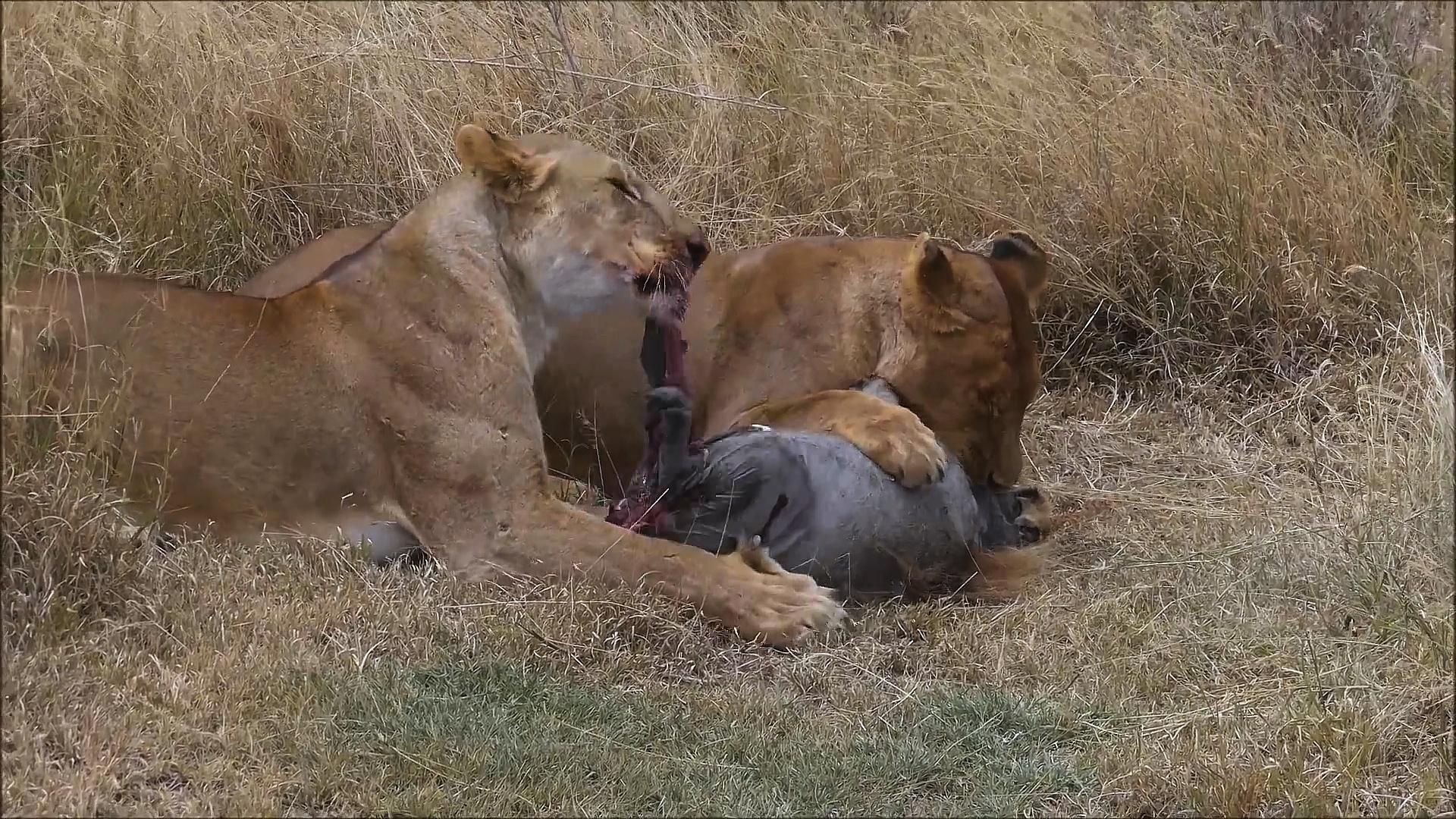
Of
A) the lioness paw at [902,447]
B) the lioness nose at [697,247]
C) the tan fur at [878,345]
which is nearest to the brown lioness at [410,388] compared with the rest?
the lioness nose at [697,247]

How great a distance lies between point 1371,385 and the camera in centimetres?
577

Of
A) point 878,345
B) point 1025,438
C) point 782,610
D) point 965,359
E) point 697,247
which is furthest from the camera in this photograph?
point 1025,438

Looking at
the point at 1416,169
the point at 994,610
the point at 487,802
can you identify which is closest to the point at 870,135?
the point at 1416,169

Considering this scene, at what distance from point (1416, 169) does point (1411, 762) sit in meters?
4.22

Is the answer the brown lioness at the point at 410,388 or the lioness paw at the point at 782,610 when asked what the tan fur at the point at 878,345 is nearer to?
the lioness paw at the point at 782,610

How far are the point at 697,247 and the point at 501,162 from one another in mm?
593

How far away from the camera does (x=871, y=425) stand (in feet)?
15.4

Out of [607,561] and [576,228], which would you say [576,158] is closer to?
[576,228]

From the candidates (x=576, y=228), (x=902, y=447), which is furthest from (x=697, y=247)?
(x=902, y=447)

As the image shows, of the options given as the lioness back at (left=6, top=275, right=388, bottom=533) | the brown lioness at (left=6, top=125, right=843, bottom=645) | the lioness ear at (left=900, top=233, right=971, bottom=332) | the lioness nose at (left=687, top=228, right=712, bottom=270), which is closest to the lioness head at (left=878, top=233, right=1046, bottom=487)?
the lioness ear at (left=900, top=233, right=971, bottom=332)

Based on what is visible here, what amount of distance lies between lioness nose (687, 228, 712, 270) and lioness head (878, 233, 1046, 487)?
664 mm

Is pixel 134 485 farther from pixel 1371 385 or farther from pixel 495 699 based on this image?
pixel 1371 385

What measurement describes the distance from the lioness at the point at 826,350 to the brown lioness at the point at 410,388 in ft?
1.49

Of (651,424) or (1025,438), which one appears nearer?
(651,424)
